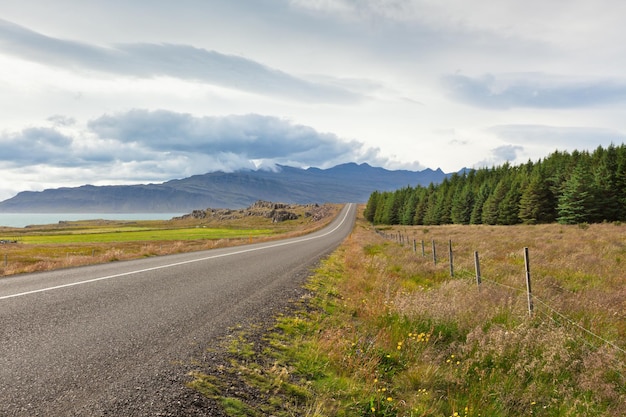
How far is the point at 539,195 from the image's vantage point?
5894 centimetres

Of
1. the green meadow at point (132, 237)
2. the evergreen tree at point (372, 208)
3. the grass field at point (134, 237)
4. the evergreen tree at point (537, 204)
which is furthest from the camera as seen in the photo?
the evergreen tree at point (372, 208)

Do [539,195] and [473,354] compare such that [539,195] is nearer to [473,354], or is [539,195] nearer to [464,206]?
[464,206]

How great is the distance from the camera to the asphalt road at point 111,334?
3943mm

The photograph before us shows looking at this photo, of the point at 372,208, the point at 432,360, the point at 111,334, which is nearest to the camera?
the point at 432,360

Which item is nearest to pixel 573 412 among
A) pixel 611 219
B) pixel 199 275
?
pixel 199 275

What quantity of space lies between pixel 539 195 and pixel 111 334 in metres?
65.4

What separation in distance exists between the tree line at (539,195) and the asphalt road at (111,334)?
5305 cm

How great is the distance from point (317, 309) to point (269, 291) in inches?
82.1

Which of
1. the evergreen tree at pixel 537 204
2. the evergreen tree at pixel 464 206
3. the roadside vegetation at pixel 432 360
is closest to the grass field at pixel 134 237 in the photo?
the evergreen tree at pixel 464 206

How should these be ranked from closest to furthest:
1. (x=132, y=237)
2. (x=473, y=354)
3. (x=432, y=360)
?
(x=432, y=360)
(x=473, y=354)
(x=132, y=237)

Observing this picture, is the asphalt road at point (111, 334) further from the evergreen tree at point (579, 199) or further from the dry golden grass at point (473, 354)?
the evergreen tree at point (579, 199)

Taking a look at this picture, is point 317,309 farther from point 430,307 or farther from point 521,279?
point 521,279

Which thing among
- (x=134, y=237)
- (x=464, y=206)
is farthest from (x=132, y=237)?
(x=464, y=206)

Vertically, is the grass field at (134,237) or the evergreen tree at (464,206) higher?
the evergreen tree at (464,206)
